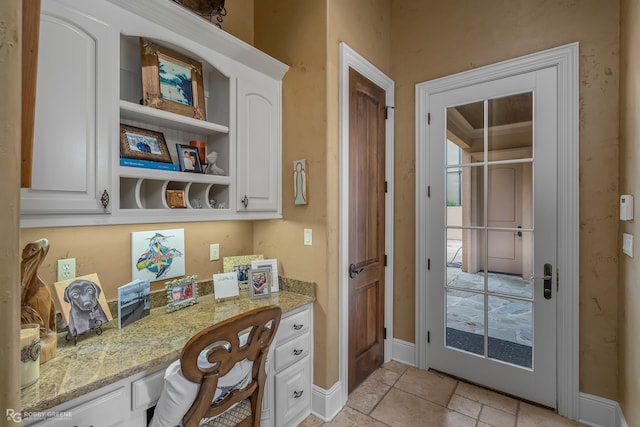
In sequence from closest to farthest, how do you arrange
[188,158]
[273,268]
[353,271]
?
[188,158]
[273,268]
[353,271]

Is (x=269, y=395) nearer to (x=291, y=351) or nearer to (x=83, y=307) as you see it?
(x=291, y=351)

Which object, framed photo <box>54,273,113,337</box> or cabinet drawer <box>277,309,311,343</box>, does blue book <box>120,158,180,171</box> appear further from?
cabinet drawer <box>277,309,311,343</box>

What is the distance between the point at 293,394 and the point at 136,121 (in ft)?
6.01

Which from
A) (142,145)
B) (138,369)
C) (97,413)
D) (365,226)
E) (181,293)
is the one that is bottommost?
(97,413)

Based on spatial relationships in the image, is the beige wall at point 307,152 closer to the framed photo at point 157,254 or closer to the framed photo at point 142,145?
the framed photo at point 157,254

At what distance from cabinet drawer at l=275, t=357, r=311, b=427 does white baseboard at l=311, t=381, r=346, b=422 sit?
4 centimetres

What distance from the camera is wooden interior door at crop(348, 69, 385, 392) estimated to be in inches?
87.7

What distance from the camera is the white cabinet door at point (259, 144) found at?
6.14 ft

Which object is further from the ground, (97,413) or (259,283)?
(259,283)

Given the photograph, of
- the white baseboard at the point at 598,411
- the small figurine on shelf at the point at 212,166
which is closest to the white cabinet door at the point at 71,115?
the small figurine on shelf at the point at 212,166

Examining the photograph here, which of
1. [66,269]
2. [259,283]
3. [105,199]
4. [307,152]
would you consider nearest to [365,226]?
[307,152]

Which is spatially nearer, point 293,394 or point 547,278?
point 293,394

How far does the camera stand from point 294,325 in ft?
6.13

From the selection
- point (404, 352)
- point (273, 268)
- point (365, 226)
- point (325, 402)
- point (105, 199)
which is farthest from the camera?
point (404, 352)
